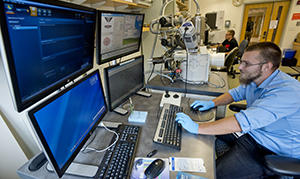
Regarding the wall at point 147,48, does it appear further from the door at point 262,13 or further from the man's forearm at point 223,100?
the man's forearm at point 223,100

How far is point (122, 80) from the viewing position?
111 centimetres

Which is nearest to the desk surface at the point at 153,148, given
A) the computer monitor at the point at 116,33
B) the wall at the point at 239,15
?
the computer monitor at the point at 116,33

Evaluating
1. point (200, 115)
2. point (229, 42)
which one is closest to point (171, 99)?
point (200, 115)

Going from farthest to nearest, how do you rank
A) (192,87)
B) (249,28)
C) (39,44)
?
(249,28) < (192,87) < (39,44)

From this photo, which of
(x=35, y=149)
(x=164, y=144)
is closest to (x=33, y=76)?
(x=164, y=144)

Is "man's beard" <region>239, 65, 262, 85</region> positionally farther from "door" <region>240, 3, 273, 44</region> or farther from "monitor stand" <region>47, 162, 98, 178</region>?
"door" <region>240, 3, 273, 44</region>

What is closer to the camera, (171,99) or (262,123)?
(262,123)

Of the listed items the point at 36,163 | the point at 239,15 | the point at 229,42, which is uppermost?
the point at 239,15

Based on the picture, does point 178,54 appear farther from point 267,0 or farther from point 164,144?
point 267,0

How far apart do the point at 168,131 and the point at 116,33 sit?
2.42 ft

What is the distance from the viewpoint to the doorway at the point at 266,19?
483 centimetres

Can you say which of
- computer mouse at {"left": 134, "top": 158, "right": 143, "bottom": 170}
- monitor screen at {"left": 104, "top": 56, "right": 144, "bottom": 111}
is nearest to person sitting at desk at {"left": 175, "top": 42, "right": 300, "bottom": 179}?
computer mouse at {"left": 134, "top": 158, "right": 143, "bottom": 170}

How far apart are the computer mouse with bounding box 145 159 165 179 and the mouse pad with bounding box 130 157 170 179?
2 cm

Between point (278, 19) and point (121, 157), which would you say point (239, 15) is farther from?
point (121, 157)
